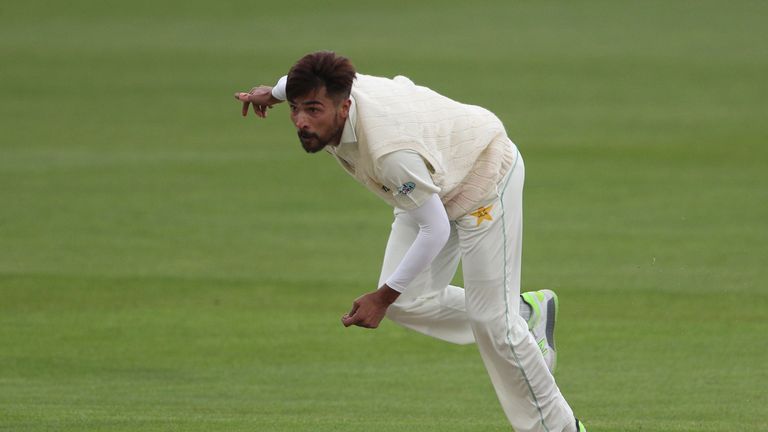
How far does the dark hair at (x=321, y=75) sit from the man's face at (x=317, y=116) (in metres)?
0.03

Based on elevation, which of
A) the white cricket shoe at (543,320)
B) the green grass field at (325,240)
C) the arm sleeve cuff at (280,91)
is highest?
the arm sleeve cuff at (280,91)

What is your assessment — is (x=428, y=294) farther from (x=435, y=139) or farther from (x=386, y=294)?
(x=435, y=139)

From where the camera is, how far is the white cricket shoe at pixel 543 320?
760 centimetres

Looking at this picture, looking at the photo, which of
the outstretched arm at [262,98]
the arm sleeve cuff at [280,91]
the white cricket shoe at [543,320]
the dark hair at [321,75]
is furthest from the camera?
the white cricket shoe at [543,320]

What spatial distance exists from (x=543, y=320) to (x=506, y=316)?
92cm

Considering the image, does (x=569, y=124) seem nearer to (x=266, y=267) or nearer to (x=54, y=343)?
(x=266, y=267)

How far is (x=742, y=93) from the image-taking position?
29094mm

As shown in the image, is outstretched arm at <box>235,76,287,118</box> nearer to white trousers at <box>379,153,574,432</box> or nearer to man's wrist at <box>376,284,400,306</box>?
white trousers at <box>379,153,574,432</box>

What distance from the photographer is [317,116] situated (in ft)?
20.6

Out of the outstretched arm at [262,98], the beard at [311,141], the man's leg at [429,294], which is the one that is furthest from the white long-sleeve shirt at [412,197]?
the outstretched arm at [262,98]

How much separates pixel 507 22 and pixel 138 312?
2859 cm

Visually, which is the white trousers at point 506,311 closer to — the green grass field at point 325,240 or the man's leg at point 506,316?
the man's leg at point 506,316

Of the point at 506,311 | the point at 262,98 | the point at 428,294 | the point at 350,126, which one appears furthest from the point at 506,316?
the point at 262,98

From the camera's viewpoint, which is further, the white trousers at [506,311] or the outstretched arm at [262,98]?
the outstretched arm at [262,98]
